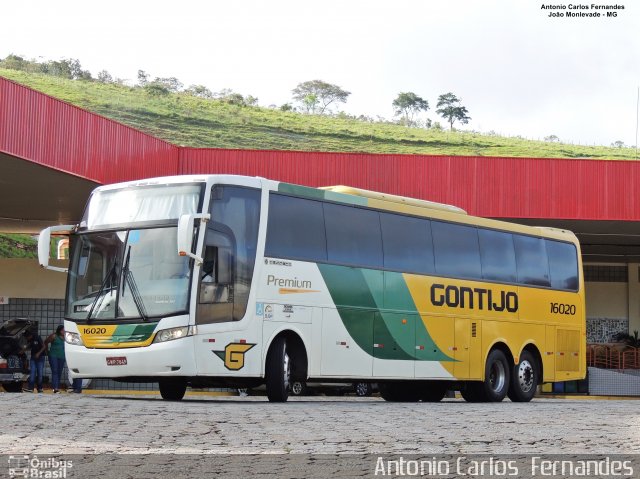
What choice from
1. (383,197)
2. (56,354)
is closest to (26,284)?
(56,354)

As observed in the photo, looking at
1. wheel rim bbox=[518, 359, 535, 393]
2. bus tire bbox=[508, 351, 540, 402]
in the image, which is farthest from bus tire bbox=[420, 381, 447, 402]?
wheel rim bbox=[518, 359, 535, 393]

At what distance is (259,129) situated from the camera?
99.2 meters

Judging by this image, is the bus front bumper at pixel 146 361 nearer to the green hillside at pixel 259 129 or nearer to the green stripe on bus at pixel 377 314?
the green stripe on bus at pixel 377 314

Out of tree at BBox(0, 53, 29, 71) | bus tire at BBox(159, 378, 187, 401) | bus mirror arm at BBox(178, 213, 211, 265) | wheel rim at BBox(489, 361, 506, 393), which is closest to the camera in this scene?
bus mirror arm at BBox(178, 213, 211, 265)

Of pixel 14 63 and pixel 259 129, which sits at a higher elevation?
pixel 14 63

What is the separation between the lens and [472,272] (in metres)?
21.1

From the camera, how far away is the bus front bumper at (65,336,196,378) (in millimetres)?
15688

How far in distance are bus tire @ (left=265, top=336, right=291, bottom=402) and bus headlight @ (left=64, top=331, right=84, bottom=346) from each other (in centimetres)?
274

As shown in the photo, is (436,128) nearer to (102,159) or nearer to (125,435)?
(102,159)

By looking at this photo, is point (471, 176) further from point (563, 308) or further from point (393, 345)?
point (393, 345)

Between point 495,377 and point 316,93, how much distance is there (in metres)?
108

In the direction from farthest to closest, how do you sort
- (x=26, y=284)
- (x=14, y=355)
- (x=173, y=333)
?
(x=26, y=284) → (x=14, y=355) → (x=173, y=333)

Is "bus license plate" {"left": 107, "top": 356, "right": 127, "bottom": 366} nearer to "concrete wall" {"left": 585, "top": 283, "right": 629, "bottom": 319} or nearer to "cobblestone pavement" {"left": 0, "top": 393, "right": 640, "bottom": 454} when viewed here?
"cobblestone pavement" {"left": 0, "top": 393, "right": 640, "bottom": 454}

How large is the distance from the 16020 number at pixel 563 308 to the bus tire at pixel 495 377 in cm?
190
